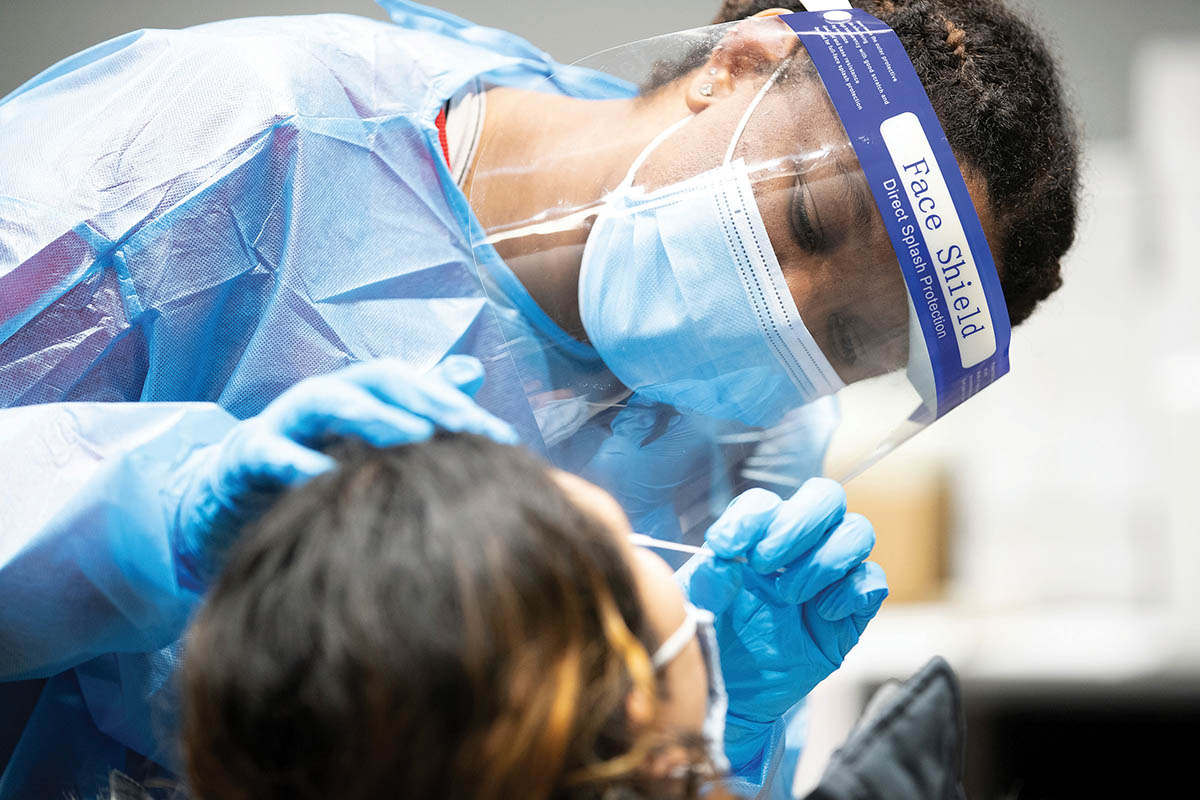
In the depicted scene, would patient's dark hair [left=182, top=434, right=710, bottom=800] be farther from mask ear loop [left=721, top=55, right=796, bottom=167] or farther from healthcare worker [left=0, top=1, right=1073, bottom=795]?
mask ear loop [left=721, top=55, right=796, bottom=167]

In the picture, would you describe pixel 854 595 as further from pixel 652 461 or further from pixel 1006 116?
pixel 1006 116

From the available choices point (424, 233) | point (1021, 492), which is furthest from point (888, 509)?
point (424, 233)

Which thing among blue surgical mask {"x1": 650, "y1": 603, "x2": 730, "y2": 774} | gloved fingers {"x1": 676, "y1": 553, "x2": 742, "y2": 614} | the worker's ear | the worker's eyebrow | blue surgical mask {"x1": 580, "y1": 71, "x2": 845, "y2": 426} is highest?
the worker's ear

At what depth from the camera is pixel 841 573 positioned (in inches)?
35.4

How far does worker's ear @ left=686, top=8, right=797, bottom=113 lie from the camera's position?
1000 millimetres

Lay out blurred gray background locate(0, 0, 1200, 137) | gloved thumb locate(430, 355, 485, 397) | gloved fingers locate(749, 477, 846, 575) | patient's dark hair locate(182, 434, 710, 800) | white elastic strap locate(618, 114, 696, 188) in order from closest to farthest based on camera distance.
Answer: patient's dark hair locate(182, 434, 710, 800) → gloved thumb locate(430, 355, 485, 397) → gloved fingers locate(749, 477, 846, 575) → white elastic strap locate(618, 114, 696, 188) → blurred gray background locate(0, 0, 1200, 137)

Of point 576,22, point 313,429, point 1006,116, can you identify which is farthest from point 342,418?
point 576,22

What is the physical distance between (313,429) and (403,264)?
35cm

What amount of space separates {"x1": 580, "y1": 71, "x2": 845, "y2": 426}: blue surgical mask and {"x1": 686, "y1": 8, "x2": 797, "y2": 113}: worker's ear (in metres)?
0.04

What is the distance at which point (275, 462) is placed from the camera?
0.64 metres

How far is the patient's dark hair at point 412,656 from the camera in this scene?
18.1 inches

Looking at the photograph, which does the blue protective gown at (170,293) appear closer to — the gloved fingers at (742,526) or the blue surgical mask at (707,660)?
the gloved fingers at (742,526)

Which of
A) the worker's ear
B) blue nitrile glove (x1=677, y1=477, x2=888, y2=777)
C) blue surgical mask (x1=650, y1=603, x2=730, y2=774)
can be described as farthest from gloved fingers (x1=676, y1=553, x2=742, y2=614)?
the worker's ear

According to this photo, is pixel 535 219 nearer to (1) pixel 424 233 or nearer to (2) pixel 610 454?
(1) pixel 424 233
